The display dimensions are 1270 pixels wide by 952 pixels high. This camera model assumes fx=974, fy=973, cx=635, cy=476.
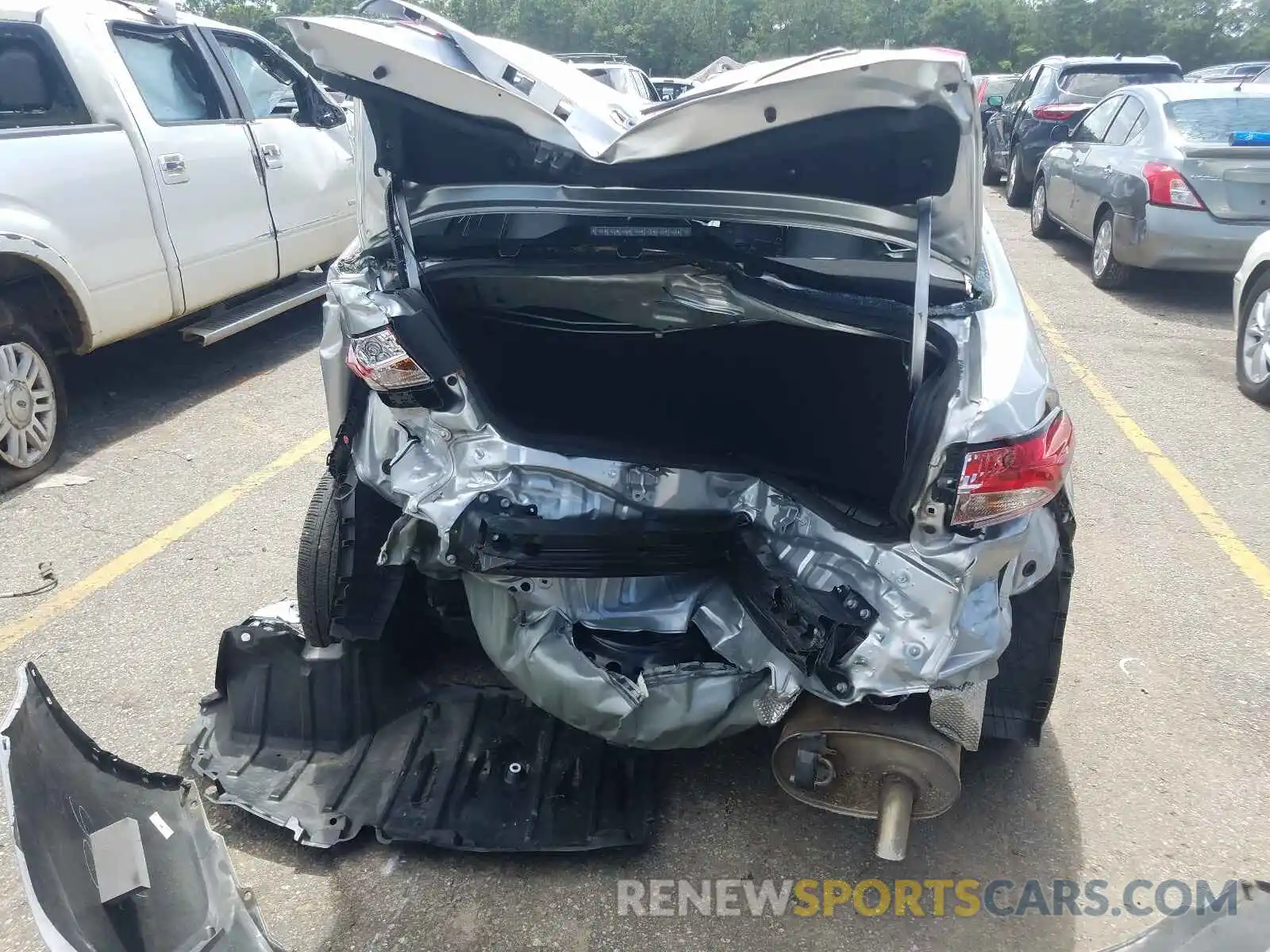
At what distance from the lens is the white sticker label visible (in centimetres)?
202

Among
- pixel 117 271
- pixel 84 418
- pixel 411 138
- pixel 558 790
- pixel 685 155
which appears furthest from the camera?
pixel 84 418

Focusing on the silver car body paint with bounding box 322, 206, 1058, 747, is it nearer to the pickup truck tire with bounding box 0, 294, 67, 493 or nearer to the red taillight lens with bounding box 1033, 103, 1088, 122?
the pickup truck tire with bounding box 0, 294, 67, 493

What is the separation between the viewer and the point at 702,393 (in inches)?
110

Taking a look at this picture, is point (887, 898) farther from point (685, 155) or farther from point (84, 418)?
point (84, 418)

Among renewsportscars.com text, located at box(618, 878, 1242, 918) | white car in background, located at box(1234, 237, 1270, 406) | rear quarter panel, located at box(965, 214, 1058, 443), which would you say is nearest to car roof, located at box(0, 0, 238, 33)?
rear quarter panel, located at box(965, 214, 1058, 443)

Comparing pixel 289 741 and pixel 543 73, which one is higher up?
pixel 543 73

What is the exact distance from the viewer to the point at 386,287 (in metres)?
2.38

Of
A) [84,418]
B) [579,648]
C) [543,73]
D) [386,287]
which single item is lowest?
[84,418]

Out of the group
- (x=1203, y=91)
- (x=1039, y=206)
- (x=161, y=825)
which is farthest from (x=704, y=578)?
(x=1039, y=206)

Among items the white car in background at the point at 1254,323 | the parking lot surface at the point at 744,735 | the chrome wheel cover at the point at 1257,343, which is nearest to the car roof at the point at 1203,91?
the white car in background at the point at 1254,323

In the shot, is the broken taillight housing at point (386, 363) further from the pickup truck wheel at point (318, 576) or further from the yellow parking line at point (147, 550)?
the yellow parking line at point (147, 550)

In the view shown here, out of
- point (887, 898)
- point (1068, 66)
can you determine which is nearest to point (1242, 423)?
point (887, 898)

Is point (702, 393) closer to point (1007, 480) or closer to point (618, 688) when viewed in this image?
point (618, 688)

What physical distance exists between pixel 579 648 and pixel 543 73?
139 cm
